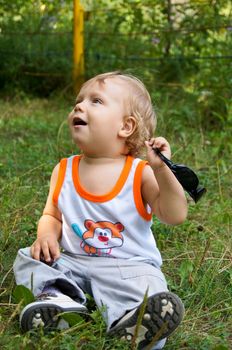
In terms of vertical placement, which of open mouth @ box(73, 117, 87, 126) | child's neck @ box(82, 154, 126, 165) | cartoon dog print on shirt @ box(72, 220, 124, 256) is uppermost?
open mouth @ box(73, 117, 87, 126)

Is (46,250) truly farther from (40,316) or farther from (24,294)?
(40,316)

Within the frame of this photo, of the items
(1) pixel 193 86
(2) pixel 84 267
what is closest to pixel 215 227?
(2) pixel 84 267

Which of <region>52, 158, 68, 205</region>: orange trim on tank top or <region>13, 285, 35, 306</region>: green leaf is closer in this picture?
<region>13, 285, 35, 306</region>: green leaf

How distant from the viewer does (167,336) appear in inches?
82.2

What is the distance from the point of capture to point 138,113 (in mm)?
2467

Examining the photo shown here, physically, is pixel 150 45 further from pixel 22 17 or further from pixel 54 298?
pixel 54 298

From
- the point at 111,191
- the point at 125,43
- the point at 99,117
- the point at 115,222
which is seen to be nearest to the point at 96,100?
the point at 99,117

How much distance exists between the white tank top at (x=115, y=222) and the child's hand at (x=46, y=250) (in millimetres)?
61

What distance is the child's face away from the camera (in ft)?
7.90

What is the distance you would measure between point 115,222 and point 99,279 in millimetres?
189

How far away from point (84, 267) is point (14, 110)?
338cm

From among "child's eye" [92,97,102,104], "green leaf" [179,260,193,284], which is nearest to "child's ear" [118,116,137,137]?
"child's eye" [92,97,102,104]

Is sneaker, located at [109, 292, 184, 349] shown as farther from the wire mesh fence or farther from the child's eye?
the wire mesh fence

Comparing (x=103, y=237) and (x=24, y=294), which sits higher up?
(x=103, y=237)
